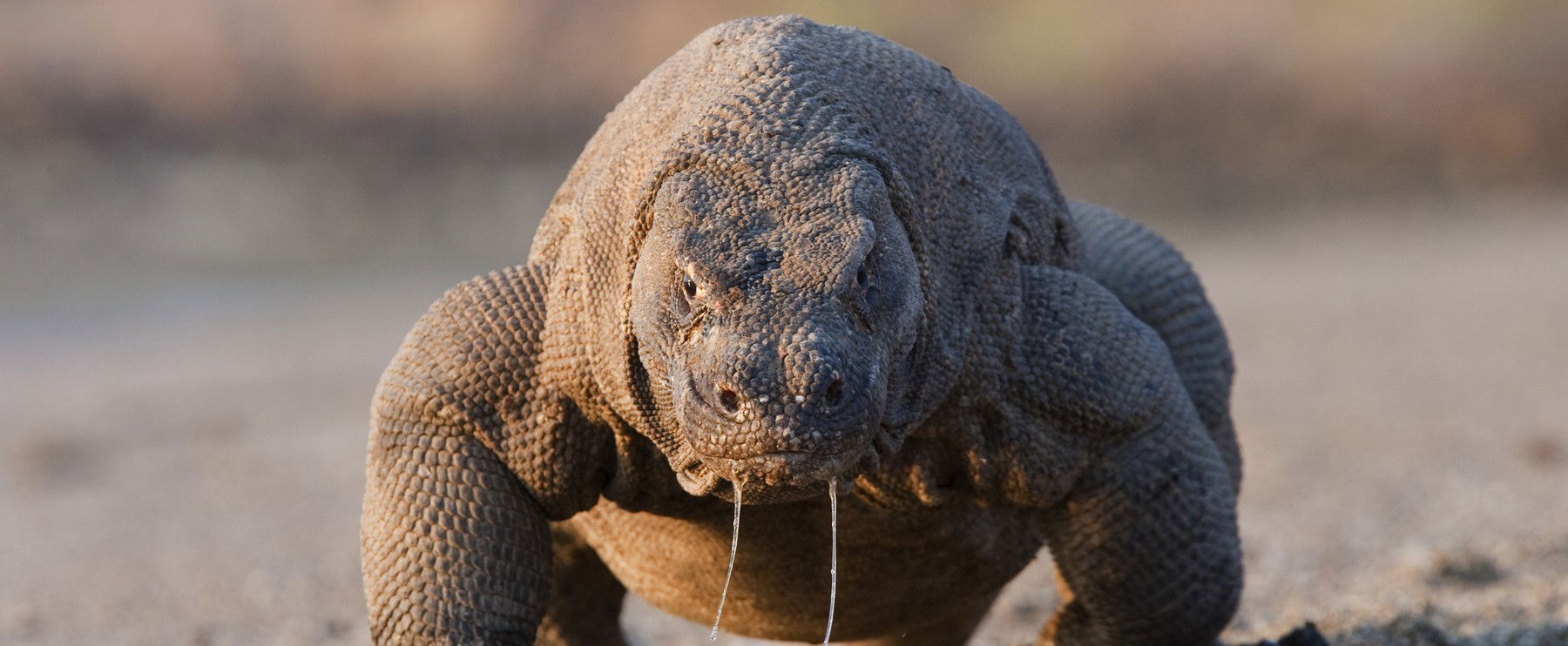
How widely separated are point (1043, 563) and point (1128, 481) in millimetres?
4150

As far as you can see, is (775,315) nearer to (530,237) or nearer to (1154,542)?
(1154,542)

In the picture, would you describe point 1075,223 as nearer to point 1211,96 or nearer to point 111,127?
point 1211,96

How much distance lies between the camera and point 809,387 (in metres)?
3.48

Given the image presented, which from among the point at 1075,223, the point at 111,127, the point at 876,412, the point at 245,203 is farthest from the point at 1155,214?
the point at 876,412

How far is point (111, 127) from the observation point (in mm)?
37094

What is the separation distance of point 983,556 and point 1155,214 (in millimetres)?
24160

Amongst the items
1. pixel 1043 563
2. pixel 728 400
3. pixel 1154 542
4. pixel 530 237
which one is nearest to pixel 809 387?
pixel 728 400

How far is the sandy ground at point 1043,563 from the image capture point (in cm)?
761

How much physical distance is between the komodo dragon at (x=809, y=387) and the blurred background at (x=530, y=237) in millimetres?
1509

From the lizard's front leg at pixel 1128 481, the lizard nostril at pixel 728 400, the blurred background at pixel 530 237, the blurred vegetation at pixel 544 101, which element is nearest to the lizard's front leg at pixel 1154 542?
the lizard's front leg at pixel 1128 481

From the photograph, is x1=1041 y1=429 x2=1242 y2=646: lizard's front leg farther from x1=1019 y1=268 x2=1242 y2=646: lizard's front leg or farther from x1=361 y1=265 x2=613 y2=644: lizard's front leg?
x1=361 y1=265 x2=613 y2=644: lizard's front leg

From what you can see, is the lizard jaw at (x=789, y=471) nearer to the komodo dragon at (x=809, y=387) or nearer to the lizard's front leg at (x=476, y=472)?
the komodo dragon at (x=809, y=387)

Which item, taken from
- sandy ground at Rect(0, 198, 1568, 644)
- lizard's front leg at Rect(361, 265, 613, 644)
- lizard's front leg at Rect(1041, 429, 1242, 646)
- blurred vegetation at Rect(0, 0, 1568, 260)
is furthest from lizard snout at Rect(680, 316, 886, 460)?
blurred vegetation at Rect(0, 0, 1568, 260)

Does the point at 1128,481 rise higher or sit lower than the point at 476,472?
lower
